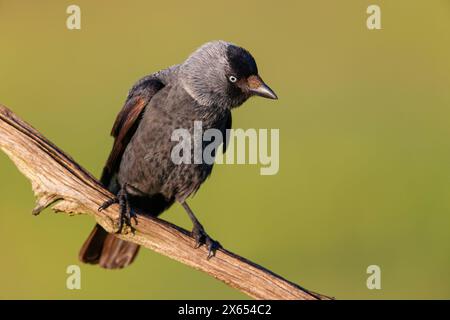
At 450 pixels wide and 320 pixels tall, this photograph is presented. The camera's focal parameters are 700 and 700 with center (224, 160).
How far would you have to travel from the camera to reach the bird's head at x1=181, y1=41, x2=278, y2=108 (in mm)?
5969

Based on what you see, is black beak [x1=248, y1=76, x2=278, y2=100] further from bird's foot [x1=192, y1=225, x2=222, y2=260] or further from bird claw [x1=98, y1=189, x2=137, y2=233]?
bird claw [x1=98, y1=189, x2=137, y2=233]

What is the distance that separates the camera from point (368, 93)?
10.0 metres

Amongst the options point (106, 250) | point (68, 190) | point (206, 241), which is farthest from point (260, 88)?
point (106, 250)

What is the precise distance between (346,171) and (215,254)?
4066mm

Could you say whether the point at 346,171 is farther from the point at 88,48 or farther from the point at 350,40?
the point at 88,48

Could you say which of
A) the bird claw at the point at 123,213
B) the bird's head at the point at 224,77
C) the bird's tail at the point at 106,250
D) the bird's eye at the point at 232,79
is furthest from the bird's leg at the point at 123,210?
→ the bird's eye at the point at 232,79

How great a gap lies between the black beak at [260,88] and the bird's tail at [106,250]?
182 centimetres

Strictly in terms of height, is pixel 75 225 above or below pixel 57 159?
below

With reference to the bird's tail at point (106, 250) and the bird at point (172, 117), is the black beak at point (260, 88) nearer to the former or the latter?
the bird at point (172, 117)

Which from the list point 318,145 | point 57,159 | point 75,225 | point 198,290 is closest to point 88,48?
point 75,225

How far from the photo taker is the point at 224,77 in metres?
6.07

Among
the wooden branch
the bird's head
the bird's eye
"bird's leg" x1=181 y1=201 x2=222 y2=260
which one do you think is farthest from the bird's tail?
the bird's eye

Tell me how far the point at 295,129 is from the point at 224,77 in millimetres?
3410

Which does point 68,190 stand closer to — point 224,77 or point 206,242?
point 206,242
